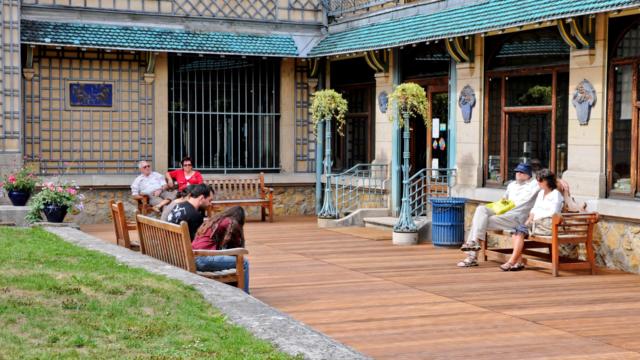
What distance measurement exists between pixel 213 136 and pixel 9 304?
13.0 meters

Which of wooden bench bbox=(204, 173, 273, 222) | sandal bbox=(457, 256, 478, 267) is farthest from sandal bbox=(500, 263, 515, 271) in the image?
wooden bench bbox=(204, 173, 273, 222)

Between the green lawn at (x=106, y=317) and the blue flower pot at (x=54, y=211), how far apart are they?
476 cm

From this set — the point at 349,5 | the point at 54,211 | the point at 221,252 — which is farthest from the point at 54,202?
the point at 349,5

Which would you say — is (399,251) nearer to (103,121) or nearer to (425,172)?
(425,172)

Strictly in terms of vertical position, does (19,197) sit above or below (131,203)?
above

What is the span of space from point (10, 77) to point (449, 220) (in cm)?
848

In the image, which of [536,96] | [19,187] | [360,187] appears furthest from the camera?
[360,187]

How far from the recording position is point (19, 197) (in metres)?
16.2

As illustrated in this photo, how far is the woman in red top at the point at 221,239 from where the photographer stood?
31.5ft

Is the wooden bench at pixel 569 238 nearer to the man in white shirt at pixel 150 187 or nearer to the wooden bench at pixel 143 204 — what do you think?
the wooden bench at pixel 143 204

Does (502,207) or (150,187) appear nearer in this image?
(502,207)

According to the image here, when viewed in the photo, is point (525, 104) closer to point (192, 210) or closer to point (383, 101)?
point (383, 101)

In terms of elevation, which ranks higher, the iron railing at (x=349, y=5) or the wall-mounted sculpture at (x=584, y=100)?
the iron railing at (x=349, y=5)

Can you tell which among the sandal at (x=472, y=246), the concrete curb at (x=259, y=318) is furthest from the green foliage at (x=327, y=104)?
the concrete curb at (x=259, y=318)
